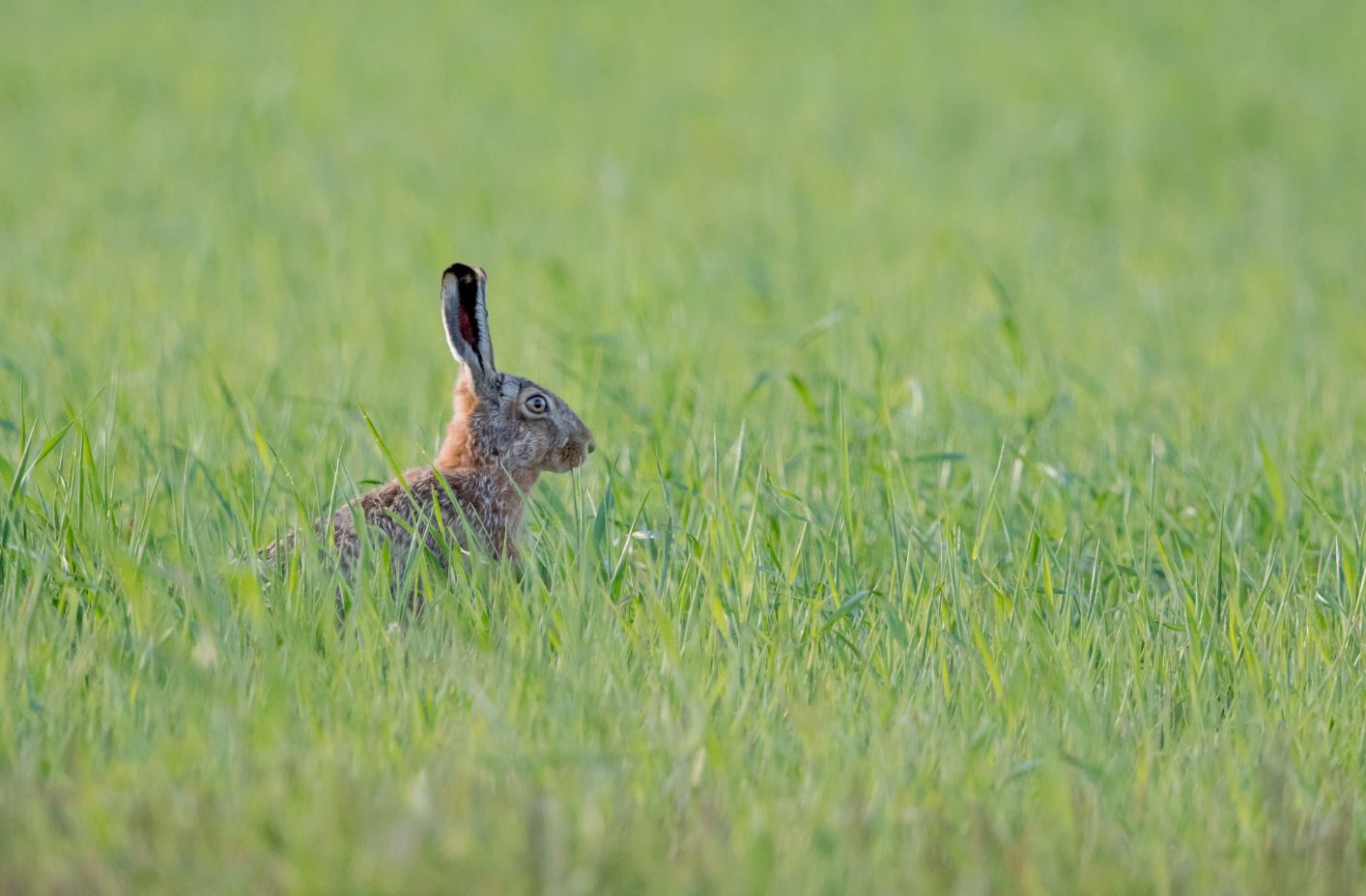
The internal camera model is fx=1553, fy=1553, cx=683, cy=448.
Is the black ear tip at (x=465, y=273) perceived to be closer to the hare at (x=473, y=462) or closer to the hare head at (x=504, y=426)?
the hare at (x=473, y=462)

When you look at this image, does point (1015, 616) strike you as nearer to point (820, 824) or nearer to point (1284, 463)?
point (820, 824)

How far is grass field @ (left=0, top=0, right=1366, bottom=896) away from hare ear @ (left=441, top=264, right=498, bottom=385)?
476 millimetres

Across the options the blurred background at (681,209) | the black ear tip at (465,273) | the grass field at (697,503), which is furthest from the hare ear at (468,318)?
the grass field at (697,503)

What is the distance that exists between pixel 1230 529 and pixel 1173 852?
78.8 inches

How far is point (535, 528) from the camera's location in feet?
13.9

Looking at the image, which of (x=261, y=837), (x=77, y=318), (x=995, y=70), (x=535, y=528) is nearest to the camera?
(x=261, y=837)

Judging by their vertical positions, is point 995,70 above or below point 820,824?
above

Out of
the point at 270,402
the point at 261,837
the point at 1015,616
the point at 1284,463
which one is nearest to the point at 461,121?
the point at 270,402

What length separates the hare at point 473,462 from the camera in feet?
13.0

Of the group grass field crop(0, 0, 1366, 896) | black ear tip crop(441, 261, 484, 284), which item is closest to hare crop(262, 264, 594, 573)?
black ear tip crop(441, 261, 484, 284)

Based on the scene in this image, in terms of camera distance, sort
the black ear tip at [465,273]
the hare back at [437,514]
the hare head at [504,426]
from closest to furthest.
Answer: the hare back at [437,514] < the black ear tip at [465,273] < the hare head at [504,426]

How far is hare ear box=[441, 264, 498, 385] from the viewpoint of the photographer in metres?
4.22

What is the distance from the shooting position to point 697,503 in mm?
4406

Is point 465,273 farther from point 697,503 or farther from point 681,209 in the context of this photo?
point 681,209
